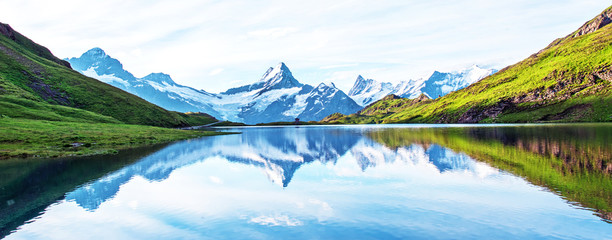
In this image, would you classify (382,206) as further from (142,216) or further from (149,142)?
(149,142)

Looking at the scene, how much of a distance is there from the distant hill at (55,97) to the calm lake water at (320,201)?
75.0 meters

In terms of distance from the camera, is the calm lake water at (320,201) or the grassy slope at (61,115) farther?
the grassy slope at (61,115)

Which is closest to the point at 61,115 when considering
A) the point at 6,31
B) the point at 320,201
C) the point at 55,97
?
the point at 55,97

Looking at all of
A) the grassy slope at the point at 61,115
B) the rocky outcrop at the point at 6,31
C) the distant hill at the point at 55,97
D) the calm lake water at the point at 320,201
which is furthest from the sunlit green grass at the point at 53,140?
the rocky outcrop at the point at 6,31

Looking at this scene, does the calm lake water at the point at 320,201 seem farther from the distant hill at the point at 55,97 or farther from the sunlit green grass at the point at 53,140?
the distant hill at the point at 55,97

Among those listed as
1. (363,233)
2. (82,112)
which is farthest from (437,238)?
Result: (82,112)

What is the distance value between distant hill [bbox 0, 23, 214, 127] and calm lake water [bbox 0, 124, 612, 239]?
74996 millimetres

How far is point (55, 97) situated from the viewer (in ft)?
445

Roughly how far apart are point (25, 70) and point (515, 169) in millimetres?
188284

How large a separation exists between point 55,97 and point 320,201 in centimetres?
15192

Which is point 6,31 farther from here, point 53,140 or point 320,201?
point 320,201

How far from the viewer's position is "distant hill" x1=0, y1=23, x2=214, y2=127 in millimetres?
103688

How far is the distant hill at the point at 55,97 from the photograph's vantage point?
10369cm

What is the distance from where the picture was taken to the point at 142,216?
911 inches
